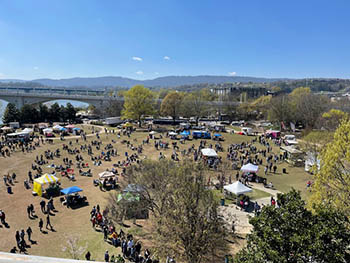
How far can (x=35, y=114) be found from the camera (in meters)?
54.5

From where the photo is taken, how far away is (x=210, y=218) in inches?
410

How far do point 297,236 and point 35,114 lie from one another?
60395 millimetres

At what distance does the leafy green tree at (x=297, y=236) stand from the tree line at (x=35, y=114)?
193ft

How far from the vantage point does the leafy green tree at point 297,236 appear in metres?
5.50

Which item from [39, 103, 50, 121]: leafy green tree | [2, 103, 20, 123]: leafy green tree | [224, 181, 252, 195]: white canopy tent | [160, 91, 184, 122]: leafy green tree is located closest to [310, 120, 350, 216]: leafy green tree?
[224, 181, 252, 195]: white canopy tent

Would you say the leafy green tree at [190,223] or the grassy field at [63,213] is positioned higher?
the leafy green tree at [190,223]

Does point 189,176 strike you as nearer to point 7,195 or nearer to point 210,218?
point 210,218

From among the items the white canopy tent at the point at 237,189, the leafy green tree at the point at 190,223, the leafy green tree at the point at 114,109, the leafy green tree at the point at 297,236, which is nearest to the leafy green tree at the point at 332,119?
the white canopy tent at the point at 237,189

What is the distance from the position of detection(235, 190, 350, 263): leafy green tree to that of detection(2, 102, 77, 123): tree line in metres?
58.9

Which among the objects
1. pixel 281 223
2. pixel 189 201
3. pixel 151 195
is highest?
pixel 281 223

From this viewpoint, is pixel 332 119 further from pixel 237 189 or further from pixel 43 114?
pixel 43 114

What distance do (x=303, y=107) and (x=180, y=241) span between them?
4921 centimetres

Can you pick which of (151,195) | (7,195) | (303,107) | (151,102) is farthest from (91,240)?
(303,107)

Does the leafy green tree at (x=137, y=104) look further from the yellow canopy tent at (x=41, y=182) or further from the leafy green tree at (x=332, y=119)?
the leafy green tree at (x=332, y=119)
